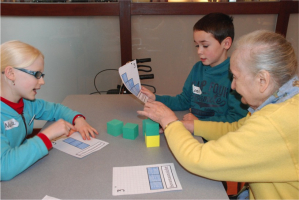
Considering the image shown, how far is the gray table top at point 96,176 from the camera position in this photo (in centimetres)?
80

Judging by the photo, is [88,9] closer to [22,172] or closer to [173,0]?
[173,0]

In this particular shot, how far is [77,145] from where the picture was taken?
1.11 meters

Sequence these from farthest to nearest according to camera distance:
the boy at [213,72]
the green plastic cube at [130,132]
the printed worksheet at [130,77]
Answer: the boy at [213,72] → the printed worksheet at [130,77] → the green plastic cube at [130,132]

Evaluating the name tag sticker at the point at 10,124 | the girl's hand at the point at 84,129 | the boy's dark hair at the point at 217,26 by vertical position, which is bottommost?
the girl's hand at the point at 84,129

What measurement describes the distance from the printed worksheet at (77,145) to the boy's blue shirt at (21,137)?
0.12 m

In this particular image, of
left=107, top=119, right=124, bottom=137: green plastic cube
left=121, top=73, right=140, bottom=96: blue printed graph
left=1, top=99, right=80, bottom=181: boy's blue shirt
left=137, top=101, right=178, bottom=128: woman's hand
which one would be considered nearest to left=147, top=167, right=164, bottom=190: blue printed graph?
left=137, top=101, right=178, bottom=128: woman's hand

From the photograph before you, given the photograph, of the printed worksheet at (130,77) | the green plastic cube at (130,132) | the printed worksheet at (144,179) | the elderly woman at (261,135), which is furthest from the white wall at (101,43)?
the printed worksheet at (144,179)

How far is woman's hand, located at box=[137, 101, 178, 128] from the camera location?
42.4 inches

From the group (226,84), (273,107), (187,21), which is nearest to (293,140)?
(273,107)

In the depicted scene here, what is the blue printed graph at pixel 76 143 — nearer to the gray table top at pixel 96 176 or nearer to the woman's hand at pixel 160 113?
the gray table top at pixel 96 176

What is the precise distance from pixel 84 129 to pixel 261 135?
831 millimetres

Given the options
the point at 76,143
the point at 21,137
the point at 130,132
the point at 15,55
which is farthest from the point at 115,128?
the point at 15,55

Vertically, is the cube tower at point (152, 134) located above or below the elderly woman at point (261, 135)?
below

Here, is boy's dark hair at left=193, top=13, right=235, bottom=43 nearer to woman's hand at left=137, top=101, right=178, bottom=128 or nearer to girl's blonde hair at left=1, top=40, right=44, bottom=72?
woman's hand at left=137, top=101, right=178, bottom=128
